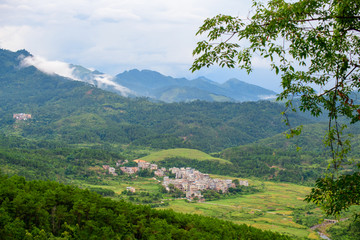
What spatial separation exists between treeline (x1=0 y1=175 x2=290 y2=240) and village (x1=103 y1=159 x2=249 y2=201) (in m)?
32.0

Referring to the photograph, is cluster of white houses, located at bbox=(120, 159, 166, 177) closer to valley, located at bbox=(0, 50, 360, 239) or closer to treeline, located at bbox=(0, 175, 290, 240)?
valley, located at bbox=(0, 50, 360, 239)

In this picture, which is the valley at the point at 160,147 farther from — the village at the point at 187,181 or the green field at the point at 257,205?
the village at the point at 187,181

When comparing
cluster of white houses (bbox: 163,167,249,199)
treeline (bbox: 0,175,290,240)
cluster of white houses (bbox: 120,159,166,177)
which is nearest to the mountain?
cluster of white houses (bbox: 120,159,166,177)

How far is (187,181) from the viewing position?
2151 inches

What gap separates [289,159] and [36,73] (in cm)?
15551

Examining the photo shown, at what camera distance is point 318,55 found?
5953 millimetres

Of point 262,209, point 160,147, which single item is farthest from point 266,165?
point 160,147

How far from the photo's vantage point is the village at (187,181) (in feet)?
163

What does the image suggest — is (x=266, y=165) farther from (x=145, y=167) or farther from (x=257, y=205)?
(x=257, y=205)

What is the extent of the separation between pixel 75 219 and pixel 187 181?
43125 mm

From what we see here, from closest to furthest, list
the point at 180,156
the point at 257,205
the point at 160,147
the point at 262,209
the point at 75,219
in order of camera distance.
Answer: the point at 75,219
the point at 262,209
the point at 257,205
the point at 180,156
the point at 160,147

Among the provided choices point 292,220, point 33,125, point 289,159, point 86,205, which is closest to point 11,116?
point 33,125

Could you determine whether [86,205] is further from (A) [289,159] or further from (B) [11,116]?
(B) [11,116]

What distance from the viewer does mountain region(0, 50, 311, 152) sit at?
10638 centimetres
